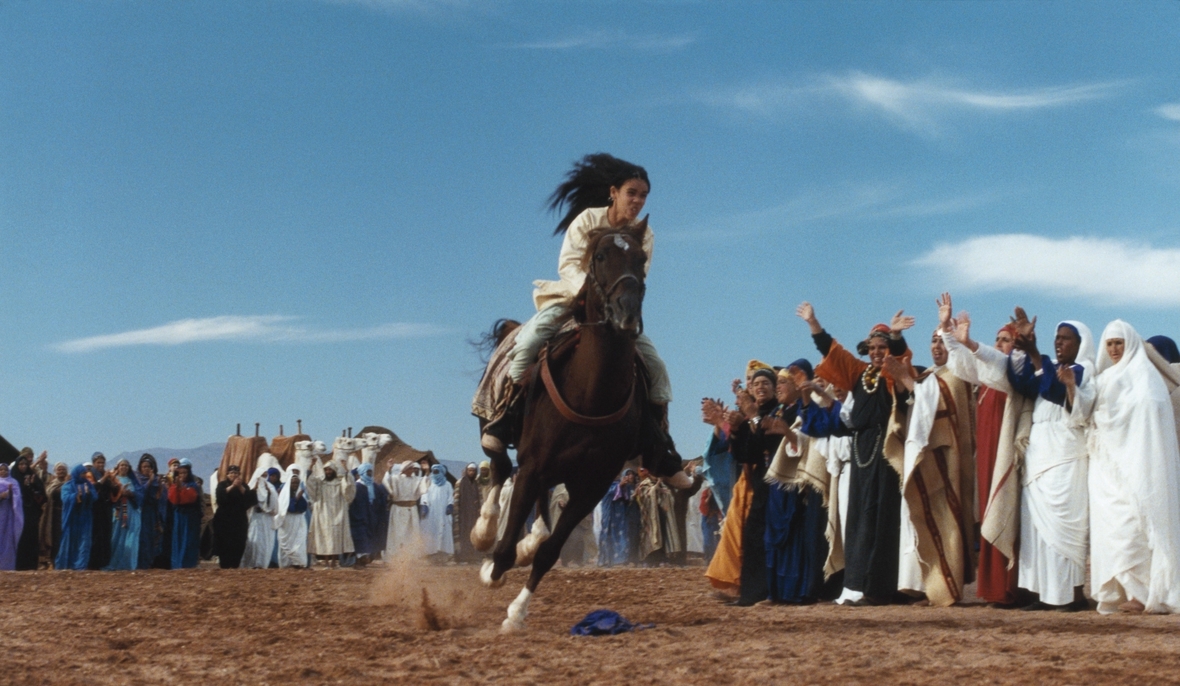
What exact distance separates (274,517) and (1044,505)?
17670 mm

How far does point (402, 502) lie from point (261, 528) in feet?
12.4

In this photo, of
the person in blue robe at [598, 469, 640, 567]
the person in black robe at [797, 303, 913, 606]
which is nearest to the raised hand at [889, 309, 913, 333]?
the person in black robe at [797, 303, 913, 606]

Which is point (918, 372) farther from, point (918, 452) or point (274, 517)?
point (274, 517)

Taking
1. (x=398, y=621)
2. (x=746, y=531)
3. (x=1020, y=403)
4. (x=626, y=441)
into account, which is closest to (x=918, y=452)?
(x=1020, y=403)

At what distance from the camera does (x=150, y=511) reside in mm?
23297

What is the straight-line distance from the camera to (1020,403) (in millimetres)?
11633

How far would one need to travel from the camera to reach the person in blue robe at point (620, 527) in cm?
2588

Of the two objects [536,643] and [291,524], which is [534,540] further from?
[291,524]

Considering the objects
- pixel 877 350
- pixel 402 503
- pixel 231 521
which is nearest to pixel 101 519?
pixel 231 521

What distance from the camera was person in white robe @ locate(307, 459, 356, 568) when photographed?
25.9 m

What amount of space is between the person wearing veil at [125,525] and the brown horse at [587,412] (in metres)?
15.3

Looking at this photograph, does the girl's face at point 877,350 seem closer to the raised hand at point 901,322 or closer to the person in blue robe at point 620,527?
the raised hand at point 901,322

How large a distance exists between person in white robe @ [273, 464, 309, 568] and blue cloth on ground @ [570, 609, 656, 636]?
1712cm

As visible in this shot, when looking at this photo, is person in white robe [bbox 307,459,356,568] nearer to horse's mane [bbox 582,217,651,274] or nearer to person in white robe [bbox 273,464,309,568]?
person in white robe [bbox 273,464,309,568]
